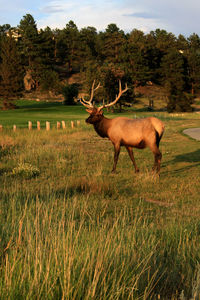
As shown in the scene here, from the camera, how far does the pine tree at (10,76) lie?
5594cm

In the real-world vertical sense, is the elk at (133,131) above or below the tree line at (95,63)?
below

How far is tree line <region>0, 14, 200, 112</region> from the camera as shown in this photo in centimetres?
5556

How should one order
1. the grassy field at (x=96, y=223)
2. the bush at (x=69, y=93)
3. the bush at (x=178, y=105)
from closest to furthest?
the grassy field at (x=96, y=223)
the bush at (x=178, y=105)
the bush at (x=69, y=93)

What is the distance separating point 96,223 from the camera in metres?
5.74

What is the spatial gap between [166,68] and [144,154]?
236 feet

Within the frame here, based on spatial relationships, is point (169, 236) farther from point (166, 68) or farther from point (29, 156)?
point (166, 68)

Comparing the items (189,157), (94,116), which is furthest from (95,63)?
(94,116)

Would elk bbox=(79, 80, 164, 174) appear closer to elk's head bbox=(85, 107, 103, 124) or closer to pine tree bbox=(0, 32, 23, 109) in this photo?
elk's head bbox=(85, 107, 103, 124)

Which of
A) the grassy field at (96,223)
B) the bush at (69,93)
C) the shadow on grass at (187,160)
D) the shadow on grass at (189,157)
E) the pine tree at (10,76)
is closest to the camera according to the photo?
the grassy field at (96,223)

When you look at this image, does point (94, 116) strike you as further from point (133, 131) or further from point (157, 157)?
point (157, 157)

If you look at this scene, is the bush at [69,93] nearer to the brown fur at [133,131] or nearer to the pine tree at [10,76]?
the pine tree at [10,76]

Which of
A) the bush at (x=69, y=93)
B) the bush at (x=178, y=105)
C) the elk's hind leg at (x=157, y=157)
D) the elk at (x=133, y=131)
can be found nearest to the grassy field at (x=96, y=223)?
the elk's hind leg at (x=157, y=157)

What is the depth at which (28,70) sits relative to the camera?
86.9m

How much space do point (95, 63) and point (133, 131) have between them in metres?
46.6
